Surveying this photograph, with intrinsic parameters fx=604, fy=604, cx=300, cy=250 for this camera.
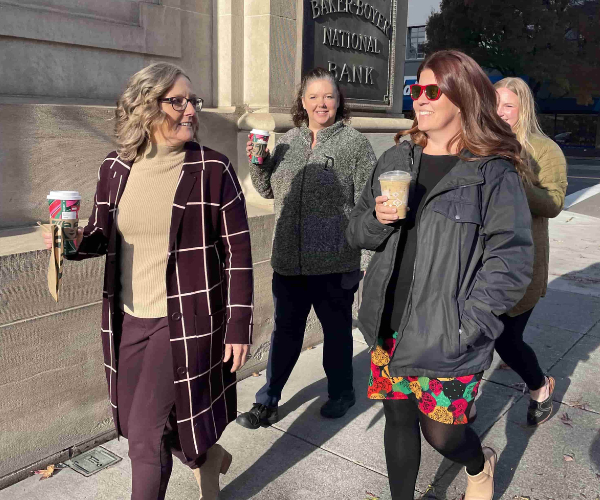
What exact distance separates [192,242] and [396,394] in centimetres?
104

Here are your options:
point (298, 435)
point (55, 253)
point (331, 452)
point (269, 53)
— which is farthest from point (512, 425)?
point (269, 53)

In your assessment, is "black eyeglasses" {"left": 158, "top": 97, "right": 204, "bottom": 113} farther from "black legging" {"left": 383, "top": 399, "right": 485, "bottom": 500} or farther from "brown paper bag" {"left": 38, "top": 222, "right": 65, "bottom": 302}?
"black legging" {"left": 383, "top": 399, "right": 485, "bottom": 500}

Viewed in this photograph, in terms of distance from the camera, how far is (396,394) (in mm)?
2500

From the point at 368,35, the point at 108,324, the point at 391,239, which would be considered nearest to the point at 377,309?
the point at 391,239

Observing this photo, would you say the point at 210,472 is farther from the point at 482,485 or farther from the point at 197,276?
the point at 482,485

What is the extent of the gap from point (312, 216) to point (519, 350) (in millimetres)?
1428

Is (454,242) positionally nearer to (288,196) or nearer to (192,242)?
(192,242)

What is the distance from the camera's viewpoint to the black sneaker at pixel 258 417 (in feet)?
11.8

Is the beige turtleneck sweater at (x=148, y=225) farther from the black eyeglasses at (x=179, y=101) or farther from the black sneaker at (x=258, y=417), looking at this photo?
the black sneaker at (x=258, y=417)

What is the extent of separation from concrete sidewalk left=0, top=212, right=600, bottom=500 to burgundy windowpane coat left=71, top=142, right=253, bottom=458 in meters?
0.78

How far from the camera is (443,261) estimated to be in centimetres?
221

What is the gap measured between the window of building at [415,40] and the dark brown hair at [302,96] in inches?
1214

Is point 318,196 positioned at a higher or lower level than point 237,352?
higher

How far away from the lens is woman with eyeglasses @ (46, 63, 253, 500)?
2.29 m
